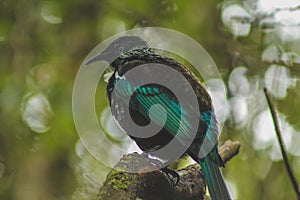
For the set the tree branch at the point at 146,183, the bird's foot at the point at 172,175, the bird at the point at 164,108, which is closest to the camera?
the tree branch at the point at 146,183

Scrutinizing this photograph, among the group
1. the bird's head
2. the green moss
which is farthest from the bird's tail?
the bird's head

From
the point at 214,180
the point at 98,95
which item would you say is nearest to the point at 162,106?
the point at 214,180

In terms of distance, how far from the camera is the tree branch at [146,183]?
11.5 feet

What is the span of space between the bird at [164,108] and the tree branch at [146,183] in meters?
0.12

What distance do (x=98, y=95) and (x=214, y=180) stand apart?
4365 millimetres

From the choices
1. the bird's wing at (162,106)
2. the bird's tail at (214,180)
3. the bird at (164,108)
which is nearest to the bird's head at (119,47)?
the bird at (164,108)

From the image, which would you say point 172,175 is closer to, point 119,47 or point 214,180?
point 214,180

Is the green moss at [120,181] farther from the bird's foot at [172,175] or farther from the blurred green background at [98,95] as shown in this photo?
the blurred green background at [98,95]

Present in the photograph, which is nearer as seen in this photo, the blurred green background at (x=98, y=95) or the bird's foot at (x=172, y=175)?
the bird's foot at (x=172, y=175)

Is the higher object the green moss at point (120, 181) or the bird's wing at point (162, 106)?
the green moss at point (120, 181)

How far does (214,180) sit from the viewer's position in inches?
173

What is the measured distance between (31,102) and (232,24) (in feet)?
9.23

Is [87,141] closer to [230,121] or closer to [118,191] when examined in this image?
[230,121]

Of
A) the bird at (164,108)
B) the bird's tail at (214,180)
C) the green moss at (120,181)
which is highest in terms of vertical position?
the green moss at (120,181)
